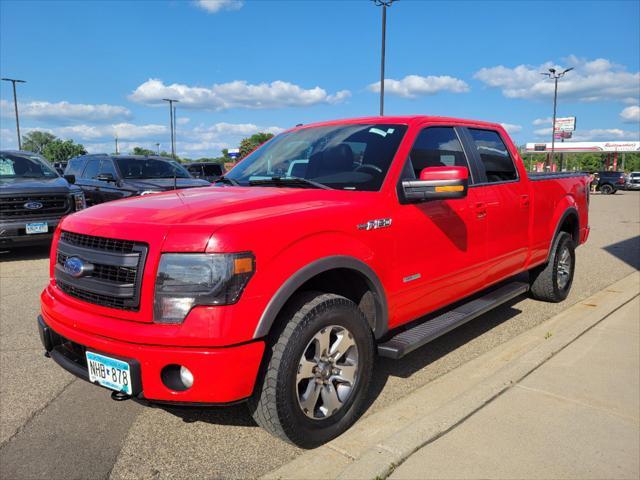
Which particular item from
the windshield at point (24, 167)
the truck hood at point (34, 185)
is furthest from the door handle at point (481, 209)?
the windshield at point (24, 167)

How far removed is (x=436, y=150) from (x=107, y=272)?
2.53 m

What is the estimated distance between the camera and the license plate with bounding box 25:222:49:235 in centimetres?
799

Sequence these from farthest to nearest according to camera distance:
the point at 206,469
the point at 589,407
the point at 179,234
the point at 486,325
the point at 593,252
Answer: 1. the point at 593,252
2. the point at 486,325
3. the point at 589,407
4. the point at 206,469
5. the point at 179,234

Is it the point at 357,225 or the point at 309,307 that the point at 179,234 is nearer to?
the point at 309,307

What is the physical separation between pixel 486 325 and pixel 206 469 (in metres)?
3.27

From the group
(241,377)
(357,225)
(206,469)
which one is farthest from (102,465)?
(357,225)

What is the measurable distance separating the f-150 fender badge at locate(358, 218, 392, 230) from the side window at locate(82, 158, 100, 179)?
32.0 ft

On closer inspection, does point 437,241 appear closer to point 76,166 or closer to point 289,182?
point 289,182

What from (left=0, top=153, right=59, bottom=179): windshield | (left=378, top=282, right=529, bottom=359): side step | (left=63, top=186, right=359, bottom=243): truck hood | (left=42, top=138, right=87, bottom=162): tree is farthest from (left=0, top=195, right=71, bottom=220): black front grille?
(left=42, top=138, right=87, bottom=162): tree

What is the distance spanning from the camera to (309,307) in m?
2.66

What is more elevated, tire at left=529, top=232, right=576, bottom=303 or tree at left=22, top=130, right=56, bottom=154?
tree at left=22, top=130, right=56, bottom=154

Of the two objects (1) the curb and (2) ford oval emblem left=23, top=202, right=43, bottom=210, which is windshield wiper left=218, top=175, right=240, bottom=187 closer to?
(1) the curb

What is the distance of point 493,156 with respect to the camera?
465cm

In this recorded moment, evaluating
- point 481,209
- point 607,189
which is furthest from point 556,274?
point 607,189
